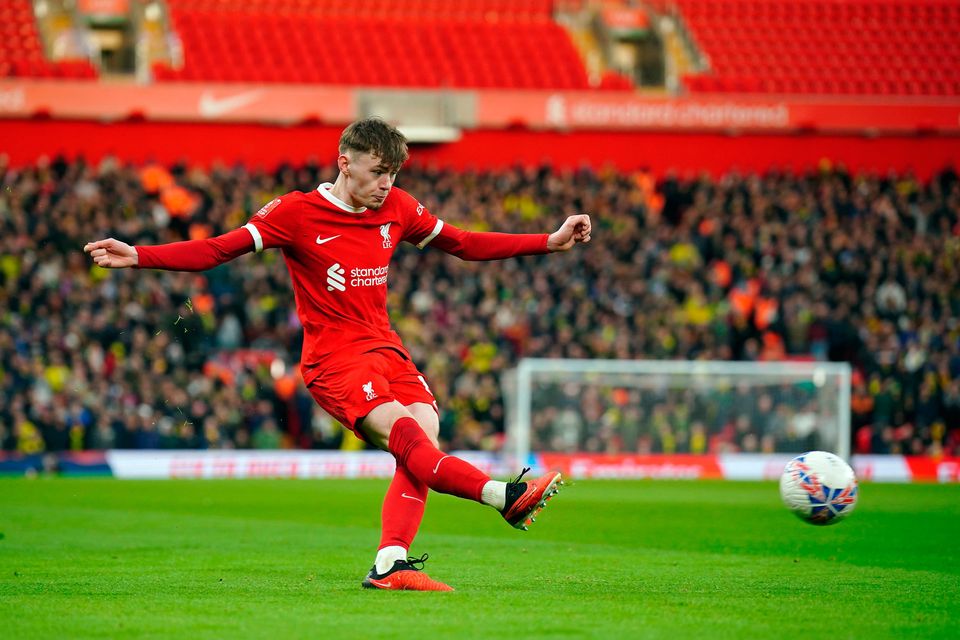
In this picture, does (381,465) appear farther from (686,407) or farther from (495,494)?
(495,494)

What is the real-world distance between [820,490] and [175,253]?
450 centimetres

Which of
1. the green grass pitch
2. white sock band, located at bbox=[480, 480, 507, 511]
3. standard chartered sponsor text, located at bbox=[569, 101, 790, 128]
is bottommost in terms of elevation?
the green grass pitch

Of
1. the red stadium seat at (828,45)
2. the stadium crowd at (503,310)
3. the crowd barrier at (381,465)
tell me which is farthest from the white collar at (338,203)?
the red stadium seat at (828,45)

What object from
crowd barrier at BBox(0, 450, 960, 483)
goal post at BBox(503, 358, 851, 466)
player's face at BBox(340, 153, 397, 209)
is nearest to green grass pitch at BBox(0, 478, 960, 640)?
player's face at BBox(340, 153, 397, 209)

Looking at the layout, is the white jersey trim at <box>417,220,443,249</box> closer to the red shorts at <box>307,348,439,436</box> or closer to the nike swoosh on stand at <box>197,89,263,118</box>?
the red shorts at <box>307,348,439,436</box>

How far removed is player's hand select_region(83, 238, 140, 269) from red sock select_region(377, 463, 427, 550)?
1.76 meters

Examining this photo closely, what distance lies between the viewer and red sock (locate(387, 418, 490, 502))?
7.07 m

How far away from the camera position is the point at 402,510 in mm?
7590

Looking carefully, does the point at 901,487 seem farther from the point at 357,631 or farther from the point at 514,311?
the point at 357,631

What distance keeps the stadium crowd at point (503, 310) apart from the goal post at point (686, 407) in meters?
0.05

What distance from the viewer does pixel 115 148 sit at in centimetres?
2978

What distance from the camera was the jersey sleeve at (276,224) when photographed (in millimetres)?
7480

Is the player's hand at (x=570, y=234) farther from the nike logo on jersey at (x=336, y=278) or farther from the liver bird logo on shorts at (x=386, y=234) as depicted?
the nike logo on jersey at (x=336, y=278)

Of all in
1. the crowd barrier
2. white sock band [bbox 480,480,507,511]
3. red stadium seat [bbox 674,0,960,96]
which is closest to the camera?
white sock band [bbox 480,480,507,511]
